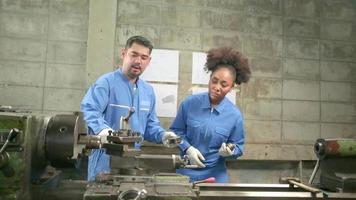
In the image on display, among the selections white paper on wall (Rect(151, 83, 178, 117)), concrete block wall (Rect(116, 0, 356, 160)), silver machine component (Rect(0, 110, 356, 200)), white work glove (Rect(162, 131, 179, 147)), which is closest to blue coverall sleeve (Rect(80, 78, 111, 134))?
white work glove (Rect(162, 131, 179, 147))

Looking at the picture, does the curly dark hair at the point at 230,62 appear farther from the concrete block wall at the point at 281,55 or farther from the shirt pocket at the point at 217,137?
the concrete block wall at the point at 281,55

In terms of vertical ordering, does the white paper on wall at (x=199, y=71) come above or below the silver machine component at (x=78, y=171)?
above

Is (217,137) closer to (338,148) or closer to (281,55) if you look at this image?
(338,148)

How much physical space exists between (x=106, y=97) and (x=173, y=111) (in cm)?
83

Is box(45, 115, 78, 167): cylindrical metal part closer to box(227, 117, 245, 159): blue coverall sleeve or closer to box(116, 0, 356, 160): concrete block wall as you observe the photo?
box(227, 117, 245, 159): blue coverall sleeve

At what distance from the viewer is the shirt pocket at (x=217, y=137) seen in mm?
1987

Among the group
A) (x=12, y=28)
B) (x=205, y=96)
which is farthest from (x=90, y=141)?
(x=12, y=28)

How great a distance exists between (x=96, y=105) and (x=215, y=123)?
0.71 meters

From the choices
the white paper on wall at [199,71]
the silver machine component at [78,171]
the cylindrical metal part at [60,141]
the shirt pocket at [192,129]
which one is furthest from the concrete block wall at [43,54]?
the cylindrical metal part at [60,141]

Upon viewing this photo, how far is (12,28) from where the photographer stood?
2.48m

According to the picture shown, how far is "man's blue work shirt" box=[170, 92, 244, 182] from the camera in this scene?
1984 mm

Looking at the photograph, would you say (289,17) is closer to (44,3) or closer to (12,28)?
(44,3)

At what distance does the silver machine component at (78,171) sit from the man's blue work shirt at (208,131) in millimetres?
762

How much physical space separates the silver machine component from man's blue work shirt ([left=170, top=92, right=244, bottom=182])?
0.76 m
